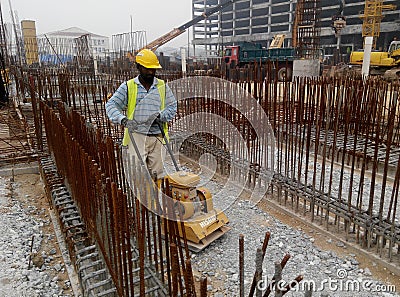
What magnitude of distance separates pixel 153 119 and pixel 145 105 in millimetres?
204

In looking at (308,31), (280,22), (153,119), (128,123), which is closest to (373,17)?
(308,31)

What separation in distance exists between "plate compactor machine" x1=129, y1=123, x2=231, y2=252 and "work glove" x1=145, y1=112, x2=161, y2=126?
125 mm

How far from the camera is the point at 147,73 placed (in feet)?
11.1

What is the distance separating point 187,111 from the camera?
6.93m

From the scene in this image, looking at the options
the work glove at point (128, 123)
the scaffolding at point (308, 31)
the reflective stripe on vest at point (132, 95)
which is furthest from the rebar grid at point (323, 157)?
the scaffolding at point (308, 31)

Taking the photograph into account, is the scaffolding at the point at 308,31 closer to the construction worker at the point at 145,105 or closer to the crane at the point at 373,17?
the crane at the point at 373,17

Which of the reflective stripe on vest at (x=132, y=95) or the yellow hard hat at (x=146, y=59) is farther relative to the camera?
the reflective stripe on vest at (x=132, y=95)

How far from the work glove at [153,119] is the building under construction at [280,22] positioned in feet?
88.7

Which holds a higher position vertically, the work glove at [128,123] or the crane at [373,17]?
the crane at [373,17]

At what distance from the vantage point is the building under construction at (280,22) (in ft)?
101

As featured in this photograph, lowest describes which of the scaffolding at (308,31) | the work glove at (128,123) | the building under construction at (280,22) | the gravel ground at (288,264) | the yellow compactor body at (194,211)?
the gravel ground at (288,264)

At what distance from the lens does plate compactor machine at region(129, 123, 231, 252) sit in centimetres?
321

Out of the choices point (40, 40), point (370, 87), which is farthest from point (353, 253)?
point (40, 40)

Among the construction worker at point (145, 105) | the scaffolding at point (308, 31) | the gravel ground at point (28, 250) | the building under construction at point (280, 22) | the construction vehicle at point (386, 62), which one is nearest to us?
the gravel ground at point (28, 250)
